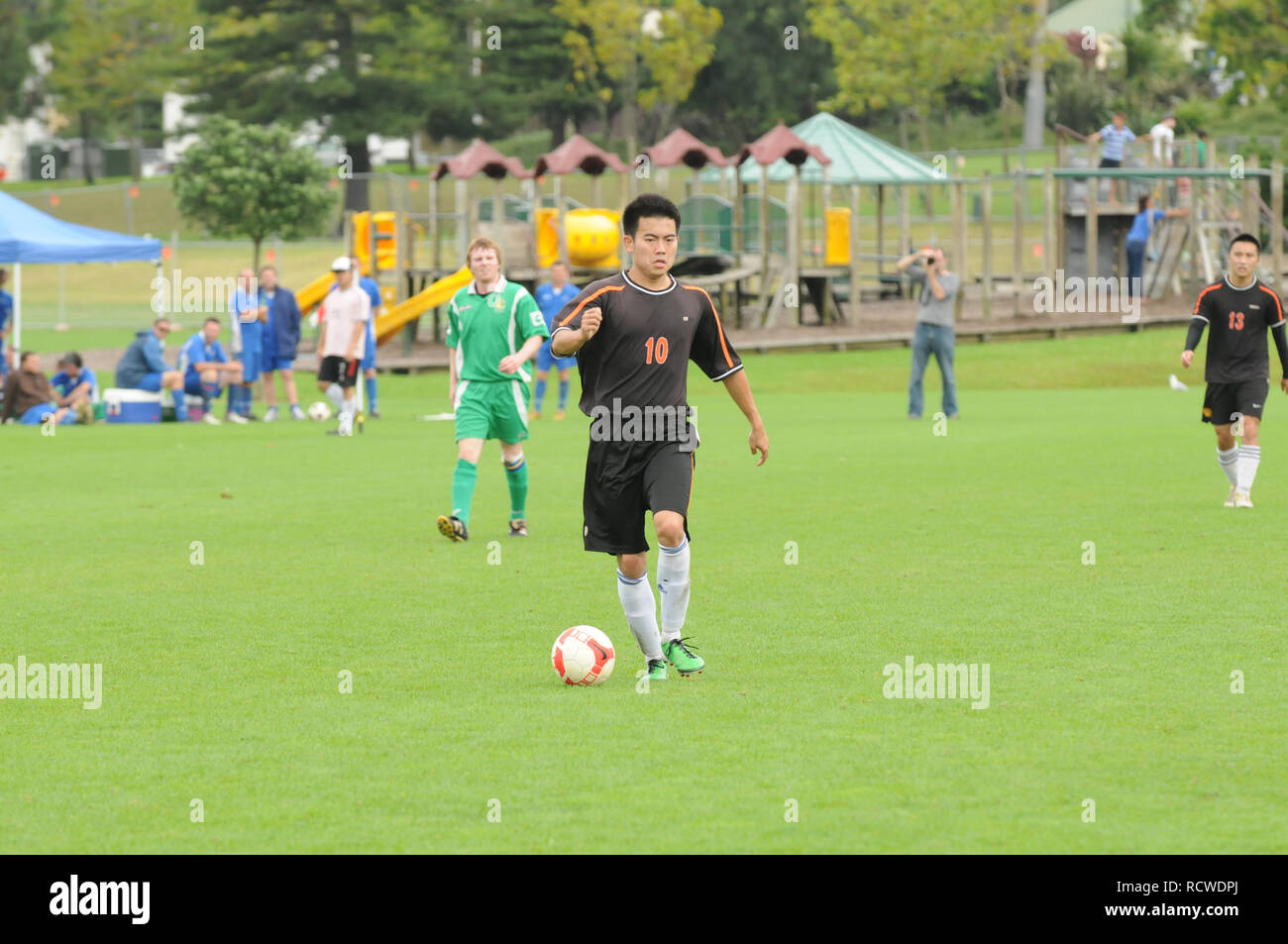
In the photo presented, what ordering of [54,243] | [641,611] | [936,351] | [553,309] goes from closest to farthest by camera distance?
[641,611], [936,351], [553,309], [54,243]

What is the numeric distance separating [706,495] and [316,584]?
551 centimetres

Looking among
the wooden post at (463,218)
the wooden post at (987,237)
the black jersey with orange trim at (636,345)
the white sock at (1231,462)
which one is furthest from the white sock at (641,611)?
the wooden post at (987,237)

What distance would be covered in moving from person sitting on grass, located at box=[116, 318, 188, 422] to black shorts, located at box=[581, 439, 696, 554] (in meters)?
17.8

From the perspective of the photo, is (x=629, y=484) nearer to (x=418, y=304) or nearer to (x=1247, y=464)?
(x=1247, y=464)

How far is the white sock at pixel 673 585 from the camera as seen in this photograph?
26.3 feet

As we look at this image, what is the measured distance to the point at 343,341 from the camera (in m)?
21.6

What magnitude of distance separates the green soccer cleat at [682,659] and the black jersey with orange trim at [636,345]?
3.75ft

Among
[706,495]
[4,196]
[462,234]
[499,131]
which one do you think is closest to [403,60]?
[499,131]

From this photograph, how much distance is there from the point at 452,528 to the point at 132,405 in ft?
44.3

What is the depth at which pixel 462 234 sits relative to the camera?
37344 mm

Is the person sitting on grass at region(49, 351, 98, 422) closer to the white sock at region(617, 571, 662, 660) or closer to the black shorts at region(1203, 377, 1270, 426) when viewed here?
the black shorts at region(1203, 377, 1270, 426)

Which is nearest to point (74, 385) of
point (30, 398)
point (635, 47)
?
point (30, 398)

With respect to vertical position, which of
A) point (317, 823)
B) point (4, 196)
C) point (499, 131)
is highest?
point (499, 131)
